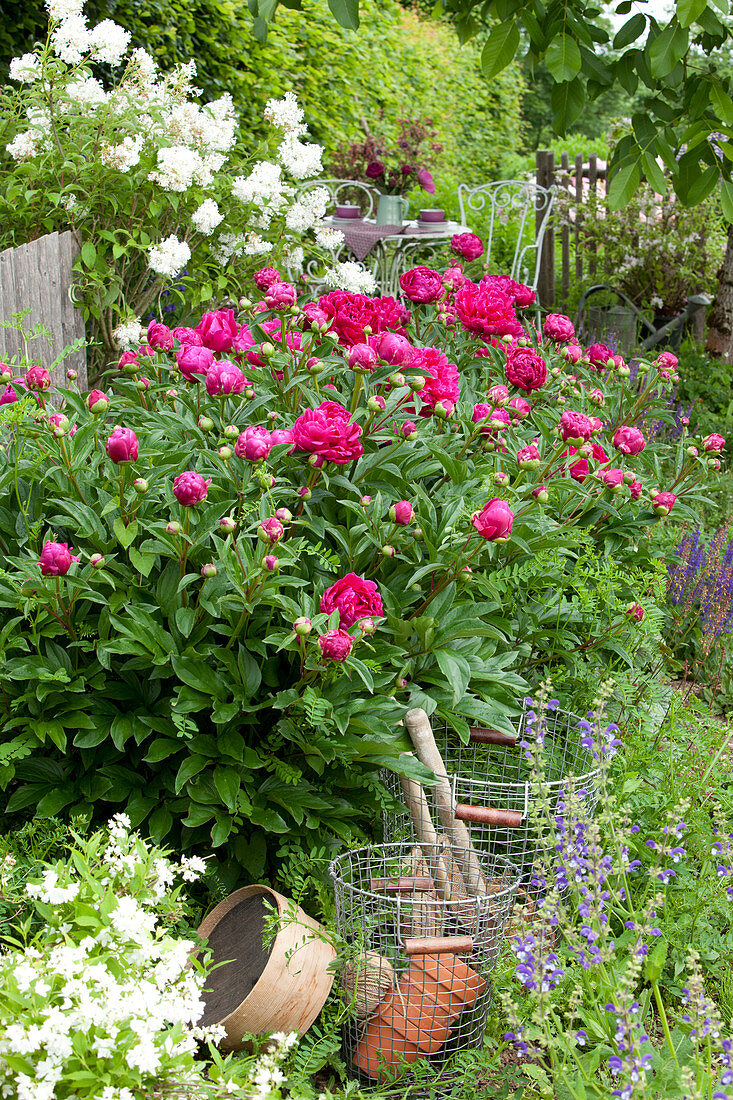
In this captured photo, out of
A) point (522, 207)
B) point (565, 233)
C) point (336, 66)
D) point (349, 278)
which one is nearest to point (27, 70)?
point (349, 278)

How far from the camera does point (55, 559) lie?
1.51 m

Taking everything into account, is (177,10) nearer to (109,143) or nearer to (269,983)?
(109,143)

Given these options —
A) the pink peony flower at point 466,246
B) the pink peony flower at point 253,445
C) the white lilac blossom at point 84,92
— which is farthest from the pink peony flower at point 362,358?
the white lilac blossom at point 84,92

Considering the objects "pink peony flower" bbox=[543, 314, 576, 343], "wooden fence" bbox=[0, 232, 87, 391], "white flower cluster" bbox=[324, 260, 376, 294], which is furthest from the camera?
"white flower cluster" bbox=[324, 260, 376, 294]

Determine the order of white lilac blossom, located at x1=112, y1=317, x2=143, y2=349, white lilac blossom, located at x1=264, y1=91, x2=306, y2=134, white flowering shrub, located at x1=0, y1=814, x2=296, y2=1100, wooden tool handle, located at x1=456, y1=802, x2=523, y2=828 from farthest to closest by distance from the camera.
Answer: white lilac blossom, located at x1=264, y1=91, x2=306, y2=134 < white lilac blossom, located at x1=112, y1=317, x2=143, y2=349 < wooden tool handle, located at x1=456, y1=802, x2=523, y2=828 < white flowering shrub, located at x1=0, y1=814, x2=296, y2=1100

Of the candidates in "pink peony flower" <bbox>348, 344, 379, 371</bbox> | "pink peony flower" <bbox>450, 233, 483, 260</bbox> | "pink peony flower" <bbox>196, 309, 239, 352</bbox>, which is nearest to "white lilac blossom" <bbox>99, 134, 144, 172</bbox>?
"pink peony flower" <bbox>450, 233, 483, 260</bbox>

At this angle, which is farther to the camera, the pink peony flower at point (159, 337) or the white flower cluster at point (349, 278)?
the white flower cluster at point (349, 278)

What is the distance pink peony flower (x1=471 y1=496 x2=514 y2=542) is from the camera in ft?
5.29

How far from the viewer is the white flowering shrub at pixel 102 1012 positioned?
108cm

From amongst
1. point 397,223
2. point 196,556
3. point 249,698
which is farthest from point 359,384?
point 397,223

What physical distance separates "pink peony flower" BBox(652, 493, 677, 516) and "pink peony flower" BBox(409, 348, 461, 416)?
584 millimetres

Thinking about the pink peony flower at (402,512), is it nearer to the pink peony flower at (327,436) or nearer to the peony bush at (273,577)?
the peony bush at (273,577)

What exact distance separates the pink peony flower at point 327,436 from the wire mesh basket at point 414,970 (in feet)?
2.23

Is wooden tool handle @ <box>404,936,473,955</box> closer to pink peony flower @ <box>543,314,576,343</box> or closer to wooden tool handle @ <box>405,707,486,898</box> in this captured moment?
wooden tool handle @ <box>405,707,486,898</box>
